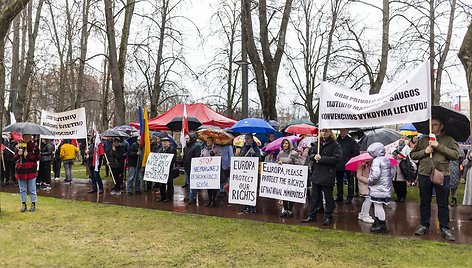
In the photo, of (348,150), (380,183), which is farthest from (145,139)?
(380,183)

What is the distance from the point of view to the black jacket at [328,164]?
27.0ft

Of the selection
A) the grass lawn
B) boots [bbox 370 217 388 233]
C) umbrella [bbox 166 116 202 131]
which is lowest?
the grass lawn

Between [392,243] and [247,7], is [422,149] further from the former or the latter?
[247,7]

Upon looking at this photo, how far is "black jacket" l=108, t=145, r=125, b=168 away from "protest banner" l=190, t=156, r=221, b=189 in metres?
2.75

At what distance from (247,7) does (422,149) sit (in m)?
10.2

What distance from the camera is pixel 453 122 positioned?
23.5 feet

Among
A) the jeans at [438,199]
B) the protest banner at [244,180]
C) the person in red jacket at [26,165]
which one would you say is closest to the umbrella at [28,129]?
the person in red jacket at [26,165]

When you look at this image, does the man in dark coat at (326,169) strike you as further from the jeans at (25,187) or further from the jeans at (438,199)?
the jeans at (25,187)

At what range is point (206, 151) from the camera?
36.3 ft

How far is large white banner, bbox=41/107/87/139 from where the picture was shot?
40.5 feet

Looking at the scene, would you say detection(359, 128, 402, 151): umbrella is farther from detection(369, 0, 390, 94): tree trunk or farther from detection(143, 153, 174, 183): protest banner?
detection(369, 0, 390, 94): tree trunk

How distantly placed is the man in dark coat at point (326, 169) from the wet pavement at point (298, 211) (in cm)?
37

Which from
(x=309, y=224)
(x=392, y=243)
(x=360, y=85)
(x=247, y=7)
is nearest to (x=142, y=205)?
(x=309, y=224)

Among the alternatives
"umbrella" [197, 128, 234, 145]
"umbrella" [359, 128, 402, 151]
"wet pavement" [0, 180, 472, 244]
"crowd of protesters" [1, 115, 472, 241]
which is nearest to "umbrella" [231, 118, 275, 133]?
"umbrella" [197, 128, 234, 145]
